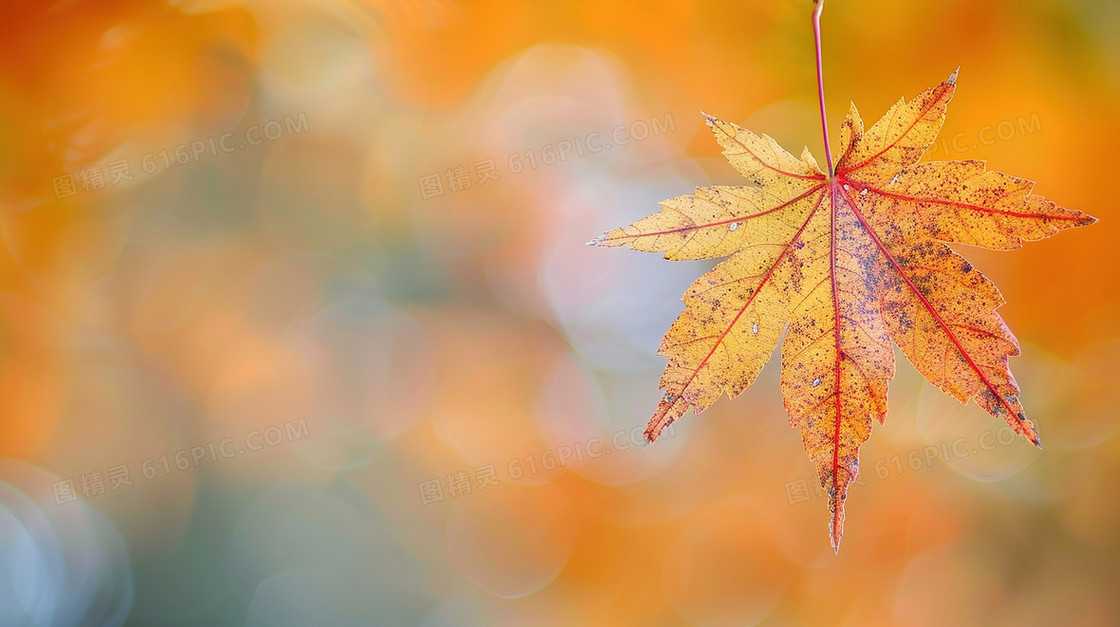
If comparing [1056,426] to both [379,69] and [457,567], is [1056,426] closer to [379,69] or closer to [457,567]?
[457,567]

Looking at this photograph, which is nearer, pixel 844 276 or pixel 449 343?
pixel 844 276

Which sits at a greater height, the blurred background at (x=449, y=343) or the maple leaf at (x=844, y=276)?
the maple leaf at (x=844, y=276)

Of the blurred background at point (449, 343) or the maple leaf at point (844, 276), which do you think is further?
the blurred background at point (449, 343)

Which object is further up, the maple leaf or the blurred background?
the maple leaf

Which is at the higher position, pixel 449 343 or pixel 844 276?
pixel 844 276

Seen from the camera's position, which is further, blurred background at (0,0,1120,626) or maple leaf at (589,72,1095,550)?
blurred background at (0,0,1120,626)
